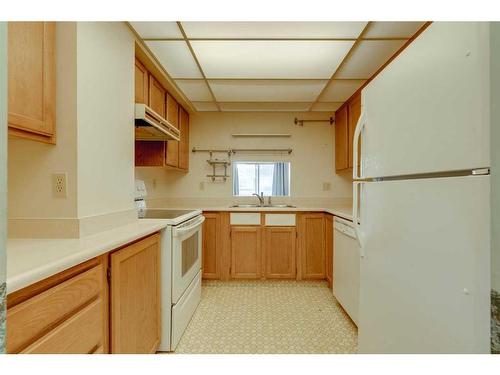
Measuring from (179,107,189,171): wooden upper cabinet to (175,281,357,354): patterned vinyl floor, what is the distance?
1.51 m

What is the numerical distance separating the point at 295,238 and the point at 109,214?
6.70ft

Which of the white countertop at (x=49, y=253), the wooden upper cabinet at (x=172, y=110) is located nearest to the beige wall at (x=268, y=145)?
the wooden upper cabinet at (x=172, y=110)

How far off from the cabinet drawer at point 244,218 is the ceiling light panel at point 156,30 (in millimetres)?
1849

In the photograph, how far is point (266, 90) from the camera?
2715 mm

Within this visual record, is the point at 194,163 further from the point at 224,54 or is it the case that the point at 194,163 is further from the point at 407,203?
the point at 407,203

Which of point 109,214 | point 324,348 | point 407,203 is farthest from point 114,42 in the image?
point 324,348

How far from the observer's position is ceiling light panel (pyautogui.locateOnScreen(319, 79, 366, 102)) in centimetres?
253

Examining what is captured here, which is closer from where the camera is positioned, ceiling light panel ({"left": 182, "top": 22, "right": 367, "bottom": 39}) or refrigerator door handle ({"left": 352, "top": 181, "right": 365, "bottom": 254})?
refrigerator door handle ({"left": 352, "top": 181, "right": 365, "bottom": 254})

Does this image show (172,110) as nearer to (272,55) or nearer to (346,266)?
(272,55)

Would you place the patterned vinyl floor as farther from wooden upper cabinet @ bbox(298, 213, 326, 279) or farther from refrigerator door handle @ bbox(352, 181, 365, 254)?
refrigerator door handle @ bbox(352, 181, 365, 254)

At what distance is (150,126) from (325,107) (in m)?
2.22

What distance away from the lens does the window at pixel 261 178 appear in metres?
3.62

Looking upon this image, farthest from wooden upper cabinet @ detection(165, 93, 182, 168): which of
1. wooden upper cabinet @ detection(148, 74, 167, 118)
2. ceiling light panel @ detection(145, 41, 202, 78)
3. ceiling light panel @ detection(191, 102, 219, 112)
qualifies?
ceiling light panel @ detection(145, 41, 202, 78)

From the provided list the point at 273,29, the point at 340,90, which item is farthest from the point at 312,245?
the point at 273,29
